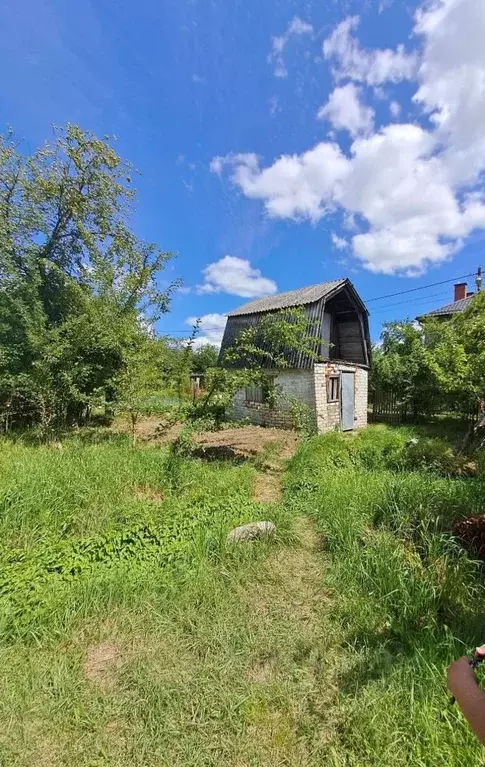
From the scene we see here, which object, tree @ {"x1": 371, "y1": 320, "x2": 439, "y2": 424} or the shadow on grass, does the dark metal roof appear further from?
the shadow on grass

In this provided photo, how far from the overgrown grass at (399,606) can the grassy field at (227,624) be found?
0.4 inches

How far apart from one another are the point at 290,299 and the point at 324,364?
296 centimetres

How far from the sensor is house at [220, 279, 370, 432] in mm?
10547

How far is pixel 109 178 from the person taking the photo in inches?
381

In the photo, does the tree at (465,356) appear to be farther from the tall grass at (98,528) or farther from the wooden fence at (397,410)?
the tall grass at (98,528)

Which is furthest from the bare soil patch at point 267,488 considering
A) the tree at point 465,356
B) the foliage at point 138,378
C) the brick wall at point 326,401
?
the brick wall at point 326,401

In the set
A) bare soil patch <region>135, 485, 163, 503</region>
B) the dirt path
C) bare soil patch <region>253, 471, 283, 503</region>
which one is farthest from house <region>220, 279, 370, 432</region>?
the dirt path

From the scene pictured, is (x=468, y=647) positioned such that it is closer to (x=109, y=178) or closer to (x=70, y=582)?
(x=70, y=582)

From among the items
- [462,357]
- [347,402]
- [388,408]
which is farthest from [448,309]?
[462,357]

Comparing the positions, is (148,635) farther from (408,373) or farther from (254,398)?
(408,373)

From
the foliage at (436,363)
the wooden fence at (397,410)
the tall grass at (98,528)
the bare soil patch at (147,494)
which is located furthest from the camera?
the wooden fence at (397,410)

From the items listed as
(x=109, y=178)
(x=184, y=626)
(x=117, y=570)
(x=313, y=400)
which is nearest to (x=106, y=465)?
(x=117, y=570)

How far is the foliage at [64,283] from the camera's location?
7164 millimetres

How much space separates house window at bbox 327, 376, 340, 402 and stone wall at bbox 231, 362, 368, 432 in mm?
132
